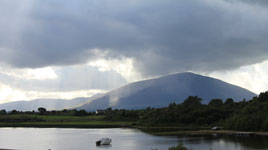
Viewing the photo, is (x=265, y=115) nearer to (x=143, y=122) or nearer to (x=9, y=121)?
(x=143, y=122)

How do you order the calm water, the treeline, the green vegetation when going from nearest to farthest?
the calm water, the treeline, the green vegetation

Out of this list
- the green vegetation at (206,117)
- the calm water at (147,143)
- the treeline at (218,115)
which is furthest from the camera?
the green vegetation at (206,117)

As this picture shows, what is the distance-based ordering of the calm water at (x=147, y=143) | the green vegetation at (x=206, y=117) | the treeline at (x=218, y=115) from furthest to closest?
the green vegetation at (x=206, y=117), the treeline at (x=218, y=115), the calm water at (x=147, y=143)

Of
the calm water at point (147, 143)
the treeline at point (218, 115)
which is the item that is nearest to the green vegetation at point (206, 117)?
the treeline at point (218, 115)

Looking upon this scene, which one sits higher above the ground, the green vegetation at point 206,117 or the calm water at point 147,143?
the green vegetation at point 206,117

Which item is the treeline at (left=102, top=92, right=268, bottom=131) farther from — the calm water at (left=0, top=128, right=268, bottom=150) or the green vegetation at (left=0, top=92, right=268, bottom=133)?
the calm water at (left=0, top=128, right=268, bottom=150)

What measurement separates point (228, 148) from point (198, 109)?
8178 centimetres

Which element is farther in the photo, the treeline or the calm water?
the treeline

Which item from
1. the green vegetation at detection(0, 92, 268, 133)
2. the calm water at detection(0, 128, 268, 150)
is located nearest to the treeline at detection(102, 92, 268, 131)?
the green vegetation at detection(0, 92, 268, 133)

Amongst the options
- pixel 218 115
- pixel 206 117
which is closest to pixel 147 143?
pixel 206 117

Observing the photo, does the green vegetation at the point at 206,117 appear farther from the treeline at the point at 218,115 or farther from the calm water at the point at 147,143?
the calm water at the point at 147,143

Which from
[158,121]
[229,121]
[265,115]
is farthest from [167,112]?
[265,115]

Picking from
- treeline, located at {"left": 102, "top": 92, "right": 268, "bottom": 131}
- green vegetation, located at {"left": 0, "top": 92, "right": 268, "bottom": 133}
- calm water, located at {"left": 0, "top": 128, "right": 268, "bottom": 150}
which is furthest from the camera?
green vegetation, located at {"left": 0, "top": 92, "right": 268, "bottom": 133}

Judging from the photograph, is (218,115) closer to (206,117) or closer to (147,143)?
(206,117)
